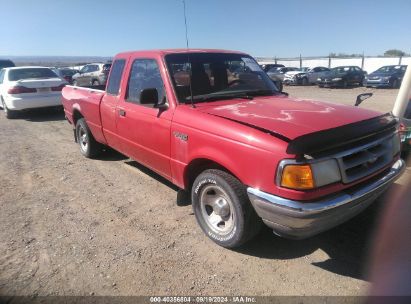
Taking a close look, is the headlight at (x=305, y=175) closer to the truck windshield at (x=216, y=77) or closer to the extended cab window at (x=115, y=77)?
the truck windshield at (x=216, y=77)

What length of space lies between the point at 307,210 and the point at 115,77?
140 inches

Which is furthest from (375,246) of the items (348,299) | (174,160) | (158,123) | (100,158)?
(100,158)

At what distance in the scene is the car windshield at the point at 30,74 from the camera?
10.7 metres

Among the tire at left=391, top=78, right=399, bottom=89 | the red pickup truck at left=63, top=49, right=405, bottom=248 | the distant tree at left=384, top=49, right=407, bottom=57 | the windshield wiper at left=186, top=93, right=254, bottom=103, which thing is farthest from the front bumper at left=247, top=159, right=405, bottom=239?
the distant tree at left=384, top=49, right=407, bottom=57

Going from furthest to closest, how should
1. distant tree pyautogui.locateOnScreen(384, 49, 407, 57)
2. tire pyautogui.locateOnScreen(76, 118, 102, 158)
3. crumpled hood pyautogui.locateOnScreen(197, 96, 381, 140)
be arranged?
distant tree pyautogui.locateOnScreen(384, 49, 407, 57), tire pyautogui.locateOnScreen(76, 118, 102, 158), crumpled hood pyautogui.locateOnScreen(197, 96, 381, 140)

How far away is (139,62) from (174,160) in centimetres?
A: 160

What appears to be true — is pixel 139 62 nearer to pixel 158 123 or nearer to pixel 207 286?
pixel 158 123

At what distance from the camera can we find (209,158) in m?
3.21

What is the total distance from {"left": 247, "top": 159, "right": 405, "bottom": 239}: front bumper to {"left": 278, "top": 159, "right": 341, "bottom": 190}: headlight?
0.13 m

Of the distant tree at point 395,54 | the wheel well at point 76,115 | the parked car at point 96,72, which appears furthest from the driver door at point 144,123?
the distant tree at point 395,54

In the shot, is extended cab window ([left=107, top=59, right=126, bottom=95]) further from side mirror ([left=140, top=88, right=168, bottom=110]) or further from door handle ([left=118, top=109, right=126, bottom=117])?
side mirror ([left=140, top=88, right=168, bottom=110])

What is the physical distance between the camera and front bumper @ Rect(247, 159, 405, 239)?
8.45ft

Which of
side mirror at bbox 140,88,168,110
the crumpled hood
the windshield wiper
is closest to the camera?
the crumpled hood

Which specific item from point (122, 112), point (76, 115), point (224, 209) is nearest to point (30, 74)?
point (76, 115)
